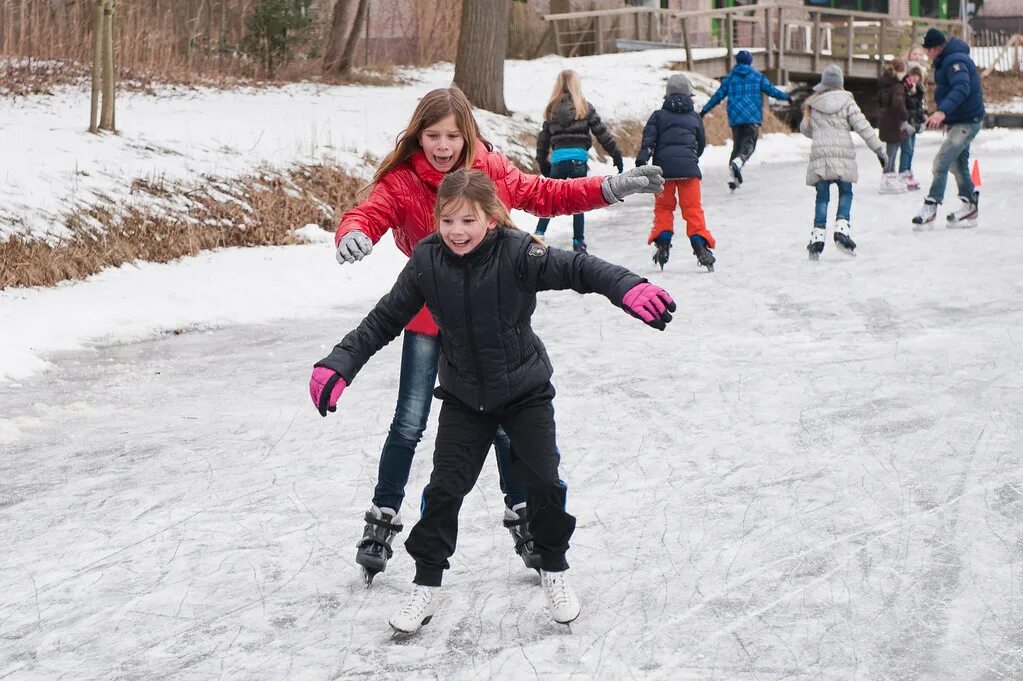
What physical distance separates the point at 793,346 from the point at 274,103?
10694 millimetres

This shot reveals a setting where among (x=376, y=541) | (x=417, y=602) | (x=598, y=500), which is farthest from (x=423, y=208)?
(x=598, y=500)

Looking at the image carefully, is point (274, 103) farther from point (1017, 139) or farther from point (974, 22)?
point (974, 22)

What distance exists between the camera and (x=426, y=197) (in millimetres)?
3824

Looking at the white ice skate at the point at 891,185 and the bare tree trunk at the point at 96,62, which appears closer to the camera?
the bare tree trunk at the point at 96,62

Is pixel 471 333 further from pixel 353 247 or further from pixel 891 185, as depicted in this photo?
pixel 891 185

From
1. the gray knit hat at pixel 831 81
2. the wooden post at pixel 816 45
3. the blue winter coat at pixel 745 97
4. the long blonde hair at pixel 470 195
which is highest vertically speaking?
the wooden post at pixel 816 45

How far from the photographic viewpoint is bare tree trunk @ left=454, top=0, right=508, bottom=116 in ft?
56.0

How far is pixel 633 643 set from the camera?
3.30m

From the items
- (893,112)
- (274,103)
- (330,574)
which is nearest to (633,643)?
(330,574)

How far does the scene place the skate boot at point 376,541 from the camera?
3752 millimetres

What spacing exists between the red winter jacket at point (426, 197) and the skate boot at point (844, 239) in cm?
622

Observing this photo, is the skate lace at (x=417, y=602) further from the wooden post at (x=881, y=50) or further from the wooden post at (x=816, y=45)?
the wooden post at (x=881, y=50)

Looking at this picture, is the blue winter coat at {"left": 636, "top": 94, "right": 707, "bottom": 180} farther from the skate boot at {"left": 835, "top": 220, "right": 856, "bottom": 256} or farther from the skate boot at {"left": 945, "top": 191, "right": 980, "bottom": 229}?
the skate boot at {"left": 945, "top": 191, "right": 980, "bottom": 229}

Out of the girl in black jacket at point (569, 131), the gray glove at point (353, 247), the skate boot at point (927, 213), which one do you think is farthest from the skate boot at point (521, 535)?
the skate boot at point (927, 213)
